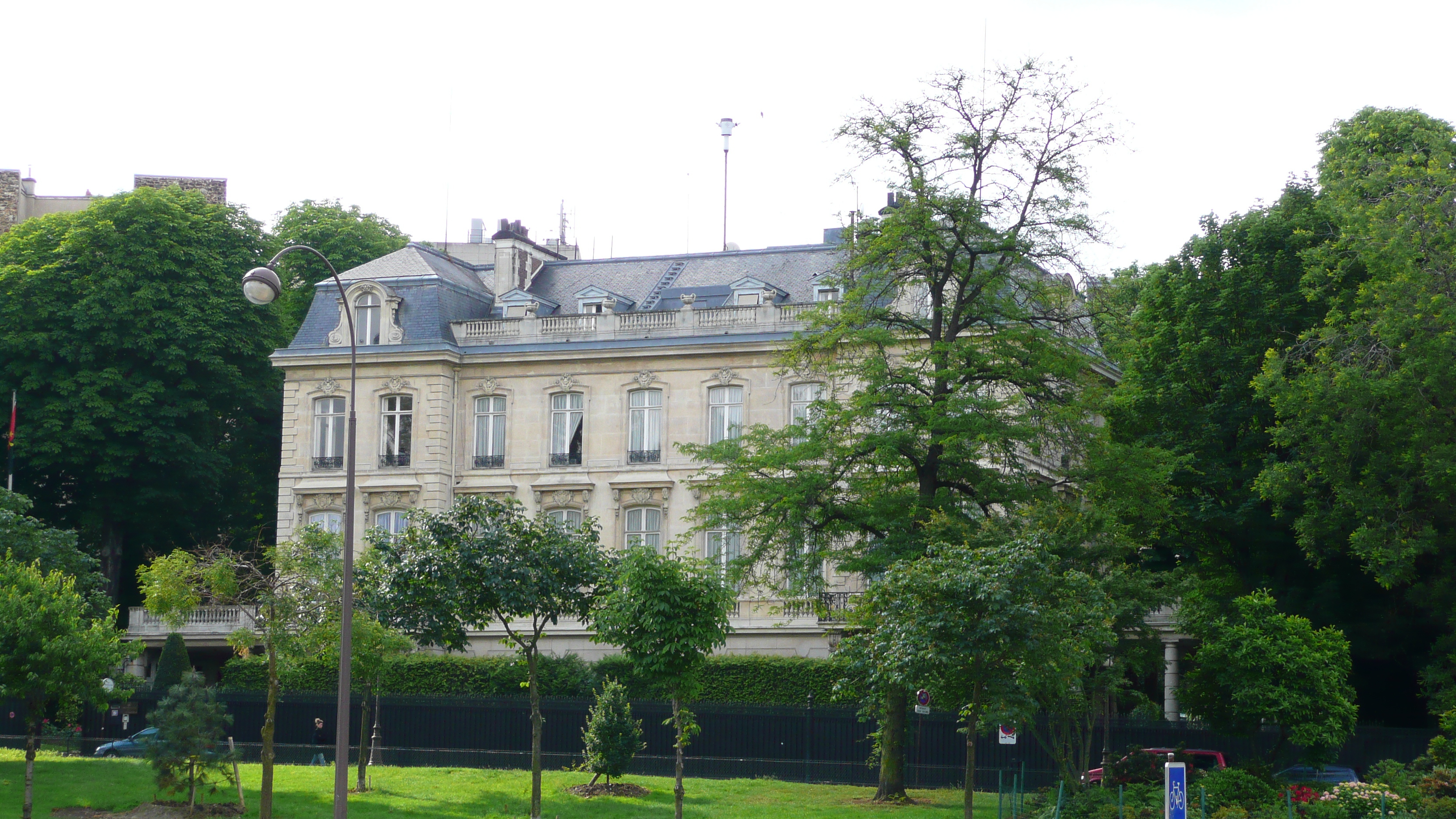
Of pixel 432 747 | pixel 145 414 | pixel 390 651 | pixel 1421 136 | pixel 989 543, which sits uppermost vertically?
pixel 1421 136

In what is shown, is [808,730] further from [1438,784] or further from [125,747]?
[125,747]

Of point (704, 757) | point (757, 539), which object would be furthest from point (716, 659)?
point (757, 539)

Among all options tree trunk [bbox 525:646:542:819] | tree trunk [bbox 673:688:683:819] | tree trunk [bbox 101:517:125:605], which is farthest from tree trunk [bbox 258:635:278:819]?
tree trunk [bbox 101:517:125:605]

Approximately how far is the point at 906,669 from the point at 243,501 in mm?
38935

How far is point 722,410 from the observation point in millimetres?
50219

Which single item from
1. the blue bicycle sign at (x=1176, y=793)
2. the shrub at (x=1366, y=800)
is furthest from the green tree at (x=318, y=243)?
the blue bicycle sign at (x=1176, y=793)

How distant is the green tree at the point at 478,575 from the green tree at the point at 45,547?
11.4 meters

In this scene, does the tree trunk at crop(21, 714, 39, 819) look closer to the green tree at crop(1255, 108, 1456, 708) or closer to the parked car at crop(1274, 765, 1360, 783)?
the parked car at crop(1274, 765, 1360, 783)

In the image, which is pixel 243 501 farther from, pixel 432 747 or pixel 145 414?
pixel 432 747

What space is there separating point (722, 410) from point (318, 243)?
22.3m

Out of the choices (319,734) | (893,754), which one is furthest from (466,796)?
(319,734)

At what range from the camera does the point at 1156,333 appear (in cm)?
4600

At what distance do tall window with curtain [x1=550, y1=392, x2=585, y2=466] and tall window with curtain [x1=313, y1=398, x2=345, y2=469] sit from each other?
6621mm

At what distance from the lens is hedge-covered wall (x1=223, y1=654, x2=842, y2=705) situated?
145 feet
